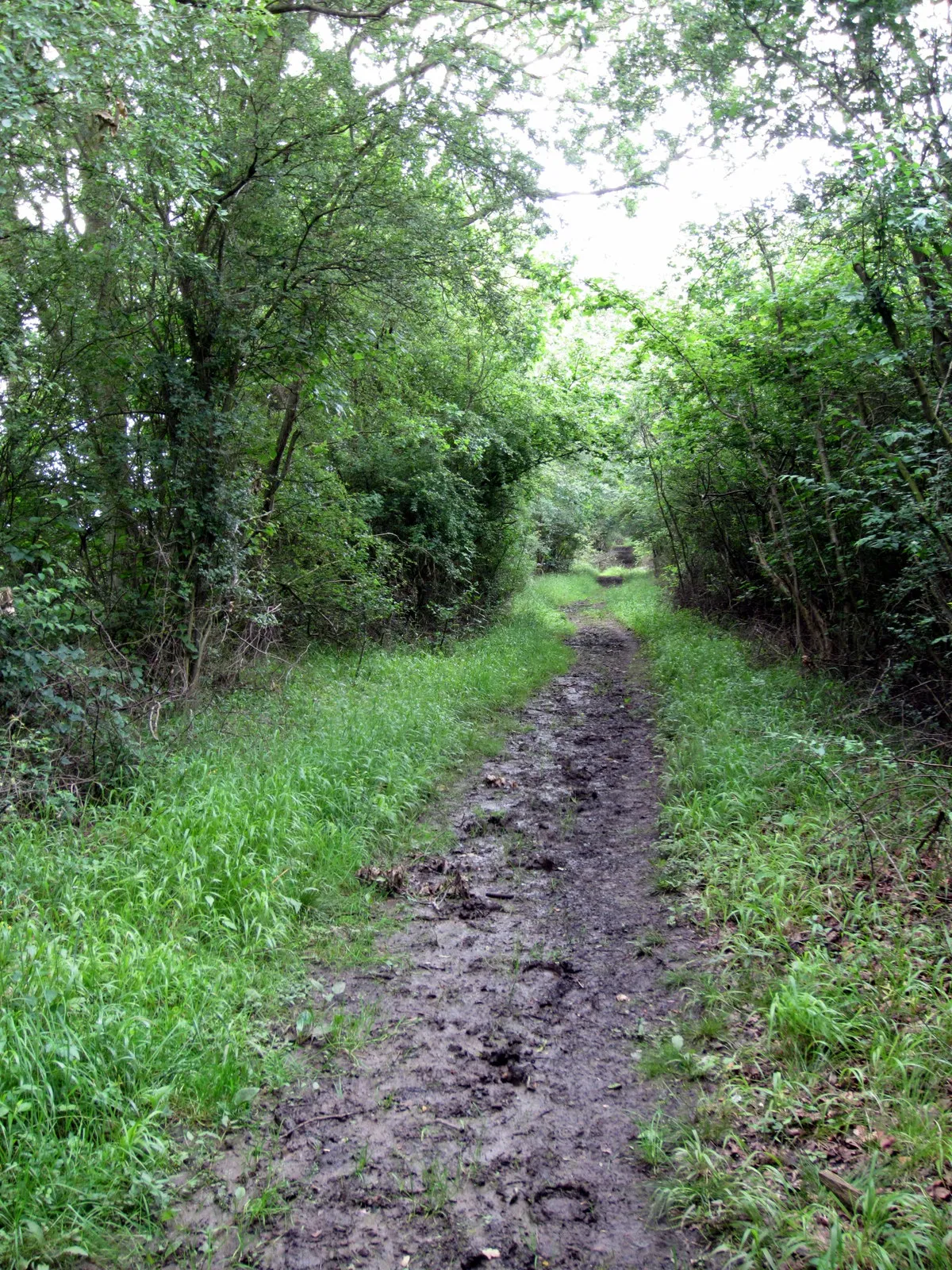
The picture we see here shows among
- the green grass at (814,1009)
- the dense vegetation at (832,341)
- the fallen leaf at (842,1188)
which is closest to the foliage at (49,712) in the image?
the green grass at (814,1009)

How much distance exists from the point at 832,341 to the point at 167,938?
25.2 ft

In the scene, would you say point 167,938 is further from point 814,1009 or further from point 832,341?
point 832,341

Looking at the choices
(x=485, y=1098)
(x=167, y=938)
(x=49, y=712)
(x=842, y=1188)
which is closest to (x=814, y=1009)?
(x=842, y=1188)

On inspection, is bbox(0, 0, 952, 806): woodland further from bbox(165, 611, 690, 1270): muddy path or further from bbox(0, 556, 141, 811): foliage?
bbox(165, 611, 690, 1270): muddy path

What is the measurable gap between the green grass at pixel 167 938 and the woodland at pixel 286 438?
0.02 m

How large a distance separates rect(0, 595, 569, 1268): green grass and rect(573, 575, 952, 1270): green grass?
6.20 feet

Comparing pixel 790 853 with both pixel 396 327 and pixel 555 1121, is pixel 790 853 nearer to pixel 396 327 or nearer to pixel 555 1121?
pixel 555 1121

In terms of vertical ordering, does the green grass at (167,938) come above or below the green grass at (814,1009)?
above

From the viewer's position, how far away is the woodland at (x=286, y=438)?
3.68 meters

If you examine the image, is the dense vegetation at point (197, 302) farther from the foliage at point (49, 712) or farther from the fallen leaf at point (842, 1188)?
the fallen leaf at point (842, 1188)

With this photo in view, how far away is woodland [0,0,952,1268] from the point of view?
3.68 m

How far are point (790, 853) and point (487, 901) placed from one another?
2003mm

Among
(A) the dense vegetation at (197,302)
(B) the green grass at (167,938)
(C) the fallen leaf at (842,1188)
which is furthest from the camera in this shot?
(A) the dense vegetation at (197,302)

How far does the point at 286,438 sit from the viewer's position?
9.23 m
